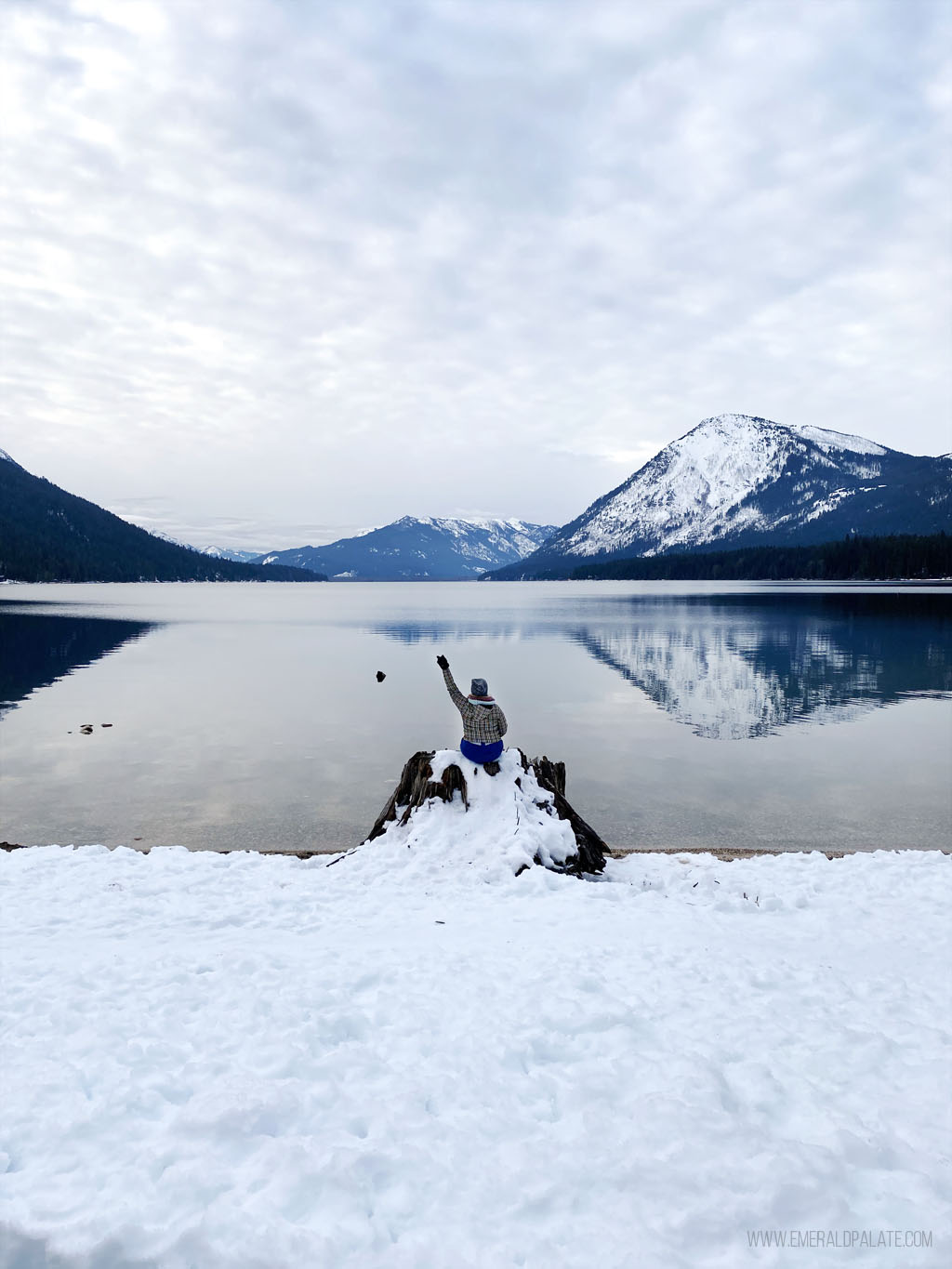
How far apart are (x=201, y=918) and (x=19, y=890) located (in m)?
3.41

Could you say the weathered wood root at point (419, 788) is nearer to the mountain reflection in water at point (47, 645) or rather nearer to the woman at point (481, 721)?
the woman at point (481, 721)

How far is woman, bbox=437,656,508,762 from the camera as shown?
13.1 meters

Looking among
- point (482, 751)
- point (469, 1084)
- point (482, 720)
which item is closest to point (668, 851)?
point (482, 751)

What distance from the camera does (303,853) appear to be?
48.8ft

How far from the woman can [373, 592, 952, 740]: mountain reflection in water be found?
59.6 ft

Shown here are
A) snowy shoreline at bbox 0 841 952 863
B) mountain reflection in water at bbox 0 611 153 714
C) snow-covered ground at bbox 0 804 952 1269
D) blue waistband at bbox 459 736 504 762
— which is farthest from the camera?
mountain reflection in water at bbox 0 611 153 714

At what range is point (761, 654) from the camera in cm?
5344

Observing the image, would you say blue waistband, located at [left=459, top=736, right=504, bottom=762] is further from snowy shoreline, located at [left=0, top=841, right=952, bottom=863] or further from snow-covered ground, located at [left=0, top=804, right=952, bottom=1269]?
snow-covered ground, located at [left=0, top=804, right=952, bottom=1269]

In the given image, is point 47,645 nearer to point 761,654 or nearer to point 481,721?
point 481,721

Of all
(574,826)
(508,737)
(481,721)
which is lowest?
(508,737)

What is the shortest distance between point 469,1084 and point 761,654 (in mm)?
52366

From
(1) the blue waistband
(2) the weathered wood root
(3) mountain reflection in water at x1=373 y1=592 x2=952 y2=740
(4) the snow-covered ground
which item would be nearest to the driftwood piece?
(1) the blue waistband

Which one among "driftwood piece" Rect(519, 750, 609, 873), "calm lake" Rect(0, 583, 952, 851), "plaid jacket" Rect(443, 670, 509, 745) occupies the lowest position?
"calm lake" Rect(0, 583, 952, 851)

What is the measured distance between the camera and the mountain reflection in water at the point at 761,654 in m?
34.8
